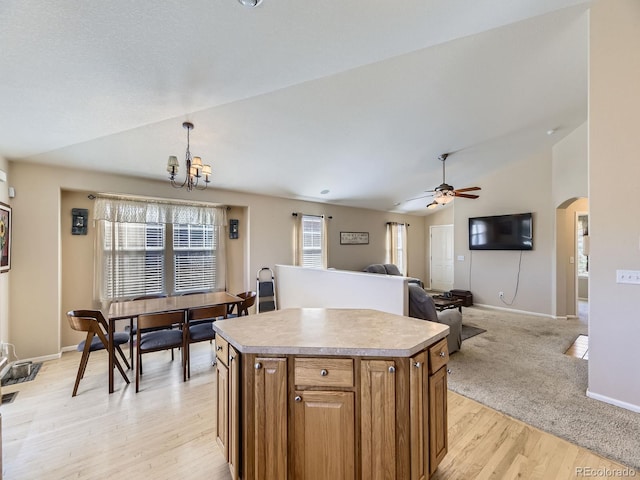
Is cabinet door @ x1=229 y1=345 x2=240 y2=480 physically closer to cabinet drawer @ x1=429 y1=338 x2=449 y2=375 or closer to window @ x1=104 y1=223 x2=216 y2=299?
cabinet drawer @ x1=429 y1=338 x2=449 y2=375

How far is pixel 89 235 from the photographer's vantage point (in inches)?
157

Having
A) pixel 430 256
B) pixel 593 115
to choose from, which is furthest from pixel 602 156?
pixel 430 256

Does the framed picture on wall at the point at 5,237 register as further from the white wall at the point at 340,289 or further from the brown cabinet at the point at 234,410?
the white wall at the point at 340,289

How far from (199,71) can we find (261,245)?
365 centimetres

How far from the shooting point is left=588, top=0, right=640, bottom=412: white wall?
92.3 inches

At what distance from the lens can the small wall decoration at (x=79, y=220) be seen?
386cm

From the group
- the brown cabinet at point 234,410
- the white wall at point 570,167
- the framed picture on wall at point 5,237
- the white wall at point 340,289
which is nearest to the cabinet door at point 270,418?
the brown cabinet at point 234,410

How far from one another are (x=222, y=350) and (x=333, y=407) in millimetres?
739

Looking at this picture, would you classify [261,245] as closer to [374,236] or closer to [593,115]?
[374,236]

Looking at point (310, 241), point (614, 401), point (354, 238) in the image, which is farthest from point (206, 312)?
point (354, 238)

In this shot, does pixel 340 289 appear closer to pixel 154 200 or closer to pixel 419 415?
pixel 419 415

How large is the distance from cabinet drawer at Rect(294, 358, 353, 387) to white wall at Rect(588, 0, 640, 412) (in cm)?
260

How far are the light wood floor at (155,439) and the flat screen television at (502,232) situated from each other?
4.50 metres

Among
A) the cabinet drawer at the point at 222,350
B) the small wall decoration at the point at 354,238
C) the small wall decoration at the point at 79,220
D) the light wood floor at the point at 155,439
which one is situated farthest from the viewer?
the small wall decoration at the point at 354,238
